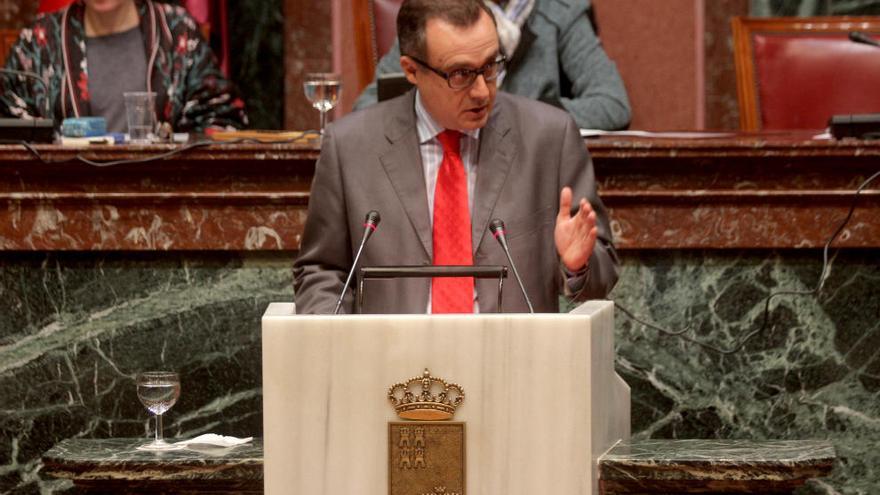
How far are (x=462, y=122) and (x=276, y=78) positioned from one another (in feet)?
9.89

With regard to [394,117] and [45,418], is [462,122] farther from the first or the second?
[45,418]

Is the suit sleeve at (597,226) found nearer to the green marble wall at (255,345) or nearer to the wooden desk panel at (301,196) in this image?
the wooden desk panel at (301,196)

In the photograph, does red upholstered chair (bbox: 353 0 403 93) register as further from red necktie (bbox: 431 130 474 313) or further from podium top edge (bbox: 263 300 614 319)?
podium top edge (bbox: 263 300 614 319)

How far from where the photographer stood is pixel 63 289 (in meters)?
3.02

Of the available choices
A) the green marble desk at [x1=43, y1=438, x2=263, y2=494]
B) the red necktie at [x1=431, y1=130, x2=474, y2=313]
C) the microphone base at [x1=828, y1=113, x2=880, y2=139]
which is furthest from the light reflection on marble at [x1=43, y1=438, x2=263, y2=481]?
the microphone base at [x1=828, y1=113, x2=880, y2=139]

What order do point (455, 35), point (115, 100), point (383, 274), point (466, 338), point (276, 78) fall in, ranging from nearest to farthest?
point (466, 338) → point (383, 274) → point (455, 35) → point (115, 100) → point (276, 78)

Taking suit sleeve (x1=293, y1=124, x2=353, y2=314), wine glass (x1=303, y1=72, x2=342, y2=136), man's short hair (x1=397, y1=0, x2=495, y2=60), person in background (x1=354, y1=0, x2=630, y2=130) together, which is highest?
person in background (x1=354, y1=0, x2=630, y2=130)

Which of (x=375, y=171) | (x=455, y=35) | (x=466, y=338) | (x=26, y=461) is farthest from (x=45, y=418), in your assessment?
(x=466, y=338)

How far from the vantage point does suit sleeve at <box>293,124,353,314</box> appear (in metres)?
2.49

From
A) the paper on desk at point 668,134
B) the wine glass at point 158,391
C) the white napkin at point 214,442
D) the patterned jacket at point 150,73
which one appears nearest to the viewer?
the white napkin at point 214,442

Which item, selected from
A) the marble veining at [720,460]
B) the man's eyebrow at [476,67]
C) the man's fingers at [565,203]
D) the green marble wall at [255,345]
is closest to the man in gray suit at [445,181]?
the man's eyebrow at [476,67]

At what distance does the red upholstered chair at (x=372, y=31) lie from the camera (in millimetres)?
4371

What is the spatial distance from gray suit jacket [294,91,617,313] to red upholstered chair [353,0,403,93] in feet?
5.94

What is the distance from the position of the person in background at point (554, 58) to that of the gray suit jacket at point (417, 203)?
1.45 metres
